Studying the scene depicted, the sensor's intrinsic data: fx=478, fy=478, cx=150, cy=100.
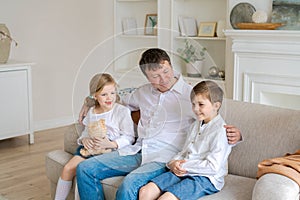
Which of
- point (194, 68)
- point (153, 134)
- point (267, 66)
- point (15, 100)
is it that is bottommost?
point (15, 100)

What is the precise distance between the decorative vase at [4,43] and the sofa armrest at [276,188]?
3.01 m

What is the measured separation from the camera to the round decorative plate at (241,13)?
165 inches

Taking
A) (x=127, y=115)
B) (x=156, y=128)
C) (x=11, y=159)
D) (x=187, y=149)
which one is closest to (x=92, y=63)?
(x=127, y=115)

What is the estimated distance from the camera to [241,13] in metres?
4.23

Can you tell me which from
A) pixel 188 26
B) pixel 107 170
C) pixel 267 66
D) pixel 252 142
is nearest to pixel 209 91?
pixel 252 142

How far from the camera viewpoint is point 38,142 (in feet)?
15.3

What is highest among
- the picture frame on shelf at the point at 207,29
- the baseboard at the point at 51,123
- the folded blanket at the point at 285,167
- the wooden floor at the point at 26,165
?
the picture frame on shelf at the point at 207,29

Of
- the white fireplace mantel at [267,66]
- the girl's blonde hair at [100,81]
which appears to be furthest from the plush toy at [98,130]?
the white fireplace mantel at [267,66]

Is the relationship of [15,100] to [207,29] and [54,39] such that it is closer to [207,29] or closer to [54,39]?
[54,39]

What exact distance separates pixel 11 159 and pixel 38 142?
57cm

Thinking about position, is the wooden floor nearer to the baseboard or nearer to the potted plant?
the baseboard

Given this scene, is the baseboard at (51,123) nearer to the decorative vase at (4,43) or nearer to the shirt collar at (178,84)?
the decorative vase at (4,43)

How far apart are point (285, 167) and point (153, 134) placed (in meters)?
0.66

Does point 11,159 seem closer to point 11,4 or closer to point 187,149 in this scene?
point 11,4
